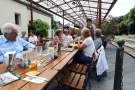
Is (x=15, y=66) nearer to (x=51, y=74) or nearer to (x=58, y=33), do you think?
(x=51, y=74)

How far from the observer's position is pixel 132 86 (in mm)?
2693

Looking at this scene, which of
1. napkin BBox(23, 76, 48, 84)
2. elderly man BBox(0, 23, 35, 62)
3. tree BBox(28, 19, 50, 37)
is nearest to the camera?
napkin BBox(23, 76, 48, 84)

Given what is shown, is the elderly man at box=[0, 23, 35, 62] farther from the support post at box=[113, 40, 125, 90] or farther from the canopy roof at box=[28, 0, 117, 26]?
the canopy roof at box=[28, 0, 117, 26]

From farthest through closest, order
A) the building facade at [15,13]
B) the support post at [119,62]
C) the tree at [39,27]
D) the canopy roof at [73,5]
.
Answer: the canopy roof at [73,5], the tree at [39,27], the building facade at [15,13], the support post at [119,62]

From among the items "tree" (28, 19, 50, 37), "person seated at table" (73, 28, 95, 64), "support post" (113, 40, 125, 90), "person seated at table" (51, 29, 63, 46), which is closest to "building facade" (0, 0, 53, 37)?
"tree" (28, 19, 50, 37)

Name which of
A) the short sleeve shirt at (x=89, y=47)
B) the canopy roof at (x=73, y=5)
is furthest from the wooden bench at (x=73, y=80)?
the canopy roof at (x=73, y=5)

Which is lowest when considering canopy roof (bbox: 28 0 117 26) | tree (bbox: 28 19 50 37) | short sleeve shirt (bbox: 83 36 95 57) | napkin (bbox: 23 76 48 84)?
napkin (bbox: 23 76 48 84)

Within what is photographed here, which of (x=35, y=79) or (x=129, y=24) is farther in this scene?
(x=129, y=24)

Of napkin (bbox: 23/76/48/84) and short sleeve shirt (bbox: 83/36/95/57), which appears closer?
napkin (bbox: 23/76/48/84)

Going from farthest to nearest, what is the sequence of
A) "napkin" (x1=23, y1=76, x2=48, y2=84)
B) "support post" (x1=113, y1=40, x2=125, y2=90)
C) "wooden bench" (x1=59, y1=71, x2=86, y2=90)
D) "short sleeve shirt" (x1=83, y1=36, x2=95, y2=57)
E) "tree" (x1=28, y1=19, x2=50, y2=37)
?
"tree" (x1=28, y1=19, x2=50, y2=37), "short sleeve shirt" (x1=83, y1=36, x2=95, y2=57), "wooden bench" (x1=59, y1=71, x2=86, y2=90), "support post" (x1=113, y1=40, x2=125, y2=90), "napkin" (x1=23, y1=76, x2=48, y2=84)

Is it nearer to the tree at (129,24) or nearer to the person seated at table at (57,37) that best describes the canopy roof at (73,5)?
the person seated at table at (57,37)

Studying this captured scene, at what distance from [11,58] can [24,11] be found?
855 centimetres

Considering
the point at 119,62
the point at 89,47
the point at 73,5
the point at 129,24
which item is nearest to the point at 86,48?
the point at 89,47

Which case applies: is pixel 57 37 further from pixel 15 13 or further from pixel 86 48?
pixel 15 13
